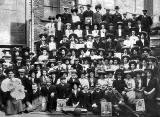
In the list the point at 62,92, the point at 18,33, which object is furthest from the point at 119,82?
the point at 18,33

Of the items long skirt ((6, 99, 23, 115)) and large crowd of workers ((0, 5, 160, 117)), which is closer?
long skirt ((6, 99, 23, 115))

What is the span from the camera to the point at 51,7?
71.0ft

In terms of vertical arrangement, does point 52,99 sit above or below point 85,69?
below

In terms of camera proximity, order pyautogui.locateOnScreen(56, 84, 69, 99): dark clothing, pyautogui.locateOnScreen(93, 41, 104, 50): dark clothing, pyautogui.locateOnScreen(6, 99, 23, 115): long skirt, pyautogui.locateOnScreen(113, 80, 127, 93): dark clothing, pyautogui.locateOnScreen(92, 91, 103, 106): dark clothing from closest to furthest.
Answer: pyautogui.locateOnScreen(6, 99, 23, 115): long skirt, pyautogui.locateOnScreen(92, 91, 103, 106): dark clothing, pyautogui.locateOnScreen(113, 80, 127, 93): dark clothing, pyautogui.locateOnScreen(56, 84, 69, 99): dark clothing, pyautogui.locateOnScreen(93, 41, 104, 50): dark clothing

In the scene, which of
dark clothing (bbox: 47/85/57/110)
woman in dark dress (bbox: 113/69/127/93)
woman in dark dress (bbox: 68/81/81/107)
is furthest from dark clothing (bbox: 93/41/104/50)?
dark clothing (bbox: 47/85/57/110)

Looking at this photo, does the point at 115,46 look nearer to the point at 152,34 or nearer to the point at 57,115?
the point at 152,34

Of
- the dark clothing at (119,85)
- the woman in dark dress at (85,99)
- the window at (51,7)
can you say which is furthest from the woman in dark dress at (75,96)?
the window at (51,7)

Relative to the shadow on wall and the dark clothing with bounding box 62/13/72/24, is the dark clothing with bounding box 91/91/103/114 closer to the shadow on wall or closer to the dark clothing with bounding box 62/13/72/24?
the dark clothing with bounding box 62/13/72/24

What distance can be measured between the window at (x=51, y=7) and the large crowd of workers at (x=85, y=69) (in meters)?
2.46

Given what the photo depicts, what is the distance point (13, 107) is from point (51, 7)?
837 cm

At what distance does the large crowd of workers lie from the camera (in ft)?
47.5

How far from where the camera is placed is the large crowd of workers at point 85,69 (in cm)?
1447

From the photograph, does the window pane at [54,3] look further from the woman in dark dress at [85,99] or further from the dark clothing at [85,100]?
the dark clothing at [85,100]

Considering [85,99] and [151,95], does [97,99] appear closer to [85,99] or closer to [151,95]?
[85,99]
